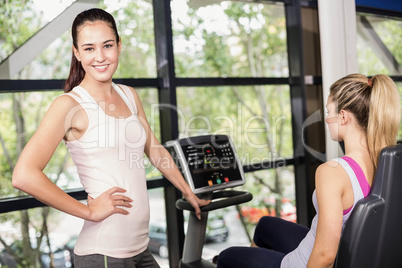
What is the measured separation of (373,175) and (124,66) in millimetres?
2467

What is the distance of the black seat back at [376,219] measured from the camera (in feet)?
5.10

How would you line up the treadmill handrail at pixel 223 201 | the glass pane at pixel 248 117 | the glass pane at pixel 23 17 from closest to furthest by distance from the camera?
the treadmill handrail at pixel 223 201 → the glass pane at pixel 23 17 → the glass pane at pixel 248 117

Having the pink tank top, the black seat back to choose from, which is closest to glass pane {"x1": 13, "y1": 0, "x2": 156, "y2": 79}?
the pink tank top

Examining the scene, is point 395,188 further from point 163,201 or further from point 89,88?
point 163,201

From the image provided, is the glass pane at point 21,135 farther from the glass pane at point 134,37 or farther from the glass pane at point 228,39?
the glass pane at point 228,39

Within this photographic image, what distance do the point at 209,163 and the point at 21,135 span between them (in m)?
1.45

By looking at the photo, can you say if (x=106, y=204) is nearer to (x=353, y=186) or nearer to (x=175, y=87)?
(x=353, y=186)

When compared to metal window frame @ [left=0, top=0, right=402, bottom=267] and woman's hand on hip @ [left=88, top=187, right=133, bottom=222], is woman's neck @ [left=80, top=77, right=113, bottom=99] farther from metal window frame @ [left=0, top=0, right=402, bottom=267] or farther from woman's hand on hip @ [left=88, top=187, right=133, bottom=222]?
metal window frame @ [left=0, top=0, right=402, bottom=267]

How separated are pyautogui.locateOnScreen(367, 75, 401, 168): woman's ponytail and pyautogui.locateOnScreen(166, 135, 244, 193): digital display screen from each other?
3.20ft

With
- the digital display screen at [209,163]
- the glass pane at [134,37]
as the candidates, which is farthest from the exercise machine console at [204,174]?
the glass pane at [134,37]

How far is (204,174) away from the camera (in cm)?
242

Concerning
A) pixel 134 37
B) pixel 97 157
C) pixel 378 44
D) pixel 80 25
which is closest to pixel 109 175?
pixel 97 157

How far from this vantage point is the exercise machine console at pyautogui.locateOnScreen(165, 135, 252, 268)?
2.39 m

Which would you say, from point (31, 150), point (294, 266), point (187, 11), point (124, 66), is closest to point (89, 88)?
point (31, 150)
